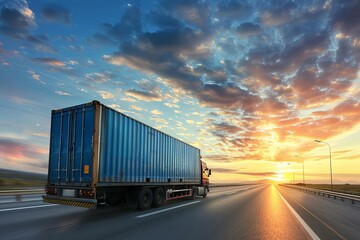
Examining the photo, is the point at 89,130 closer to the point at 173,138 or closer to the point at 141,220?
the point at 141,220

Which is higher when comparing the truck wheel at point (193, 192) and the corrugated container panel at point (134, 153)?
the corrugated container panel at point (134, 153)

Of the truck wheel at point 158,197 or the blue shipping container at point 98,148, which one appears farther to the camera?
the truck wheel at point 158,197

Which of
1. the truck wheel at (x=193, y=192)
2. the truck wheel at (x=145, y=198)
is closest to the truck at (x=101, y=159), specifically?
the truck wheel at (x=145, y=198)

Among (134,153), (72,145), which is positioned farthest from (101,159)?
(134,153)

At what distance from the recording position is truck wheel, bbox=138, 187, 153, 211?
15.2 m

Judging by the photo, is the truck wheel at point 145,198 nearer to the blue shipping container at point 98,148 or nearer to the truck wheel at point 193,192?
the blue shipping container at point 98,148

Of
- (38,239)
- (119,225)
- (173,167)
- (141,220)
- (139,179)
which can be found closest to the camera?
(38,239)

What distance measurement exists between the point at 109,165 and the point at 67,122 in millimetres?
2483

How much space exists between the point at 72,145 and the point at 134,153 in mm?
2967

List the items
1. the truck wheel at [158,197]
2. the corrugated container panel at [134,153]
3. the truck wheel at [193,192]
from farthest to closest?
the truck wheel at [193,192] < the truck wheel at [158,197] < the corrugated container panel at [134,153]

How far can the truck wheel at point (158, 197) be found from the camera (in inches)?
664

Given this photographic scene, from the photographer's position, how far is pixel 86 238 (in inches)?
329

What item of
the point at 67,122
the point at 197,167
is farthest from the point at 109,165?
the point at 197,167

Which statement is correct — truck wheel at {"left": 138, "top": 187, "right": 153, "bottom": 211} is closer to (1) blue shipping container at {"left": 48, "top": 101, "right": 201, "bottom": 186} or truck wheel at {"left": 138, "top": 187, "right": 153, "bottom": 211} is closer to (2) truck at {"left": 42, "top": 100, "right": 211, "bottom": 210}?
(2) truck at {"left": 42, "top": 100, "right": 211, "bottom": 210}
